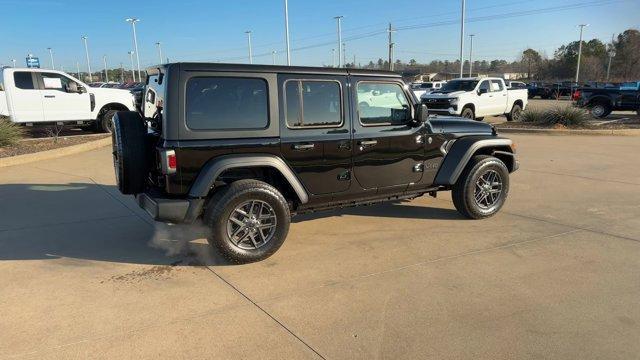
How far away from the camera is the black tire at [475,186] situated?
213 inches

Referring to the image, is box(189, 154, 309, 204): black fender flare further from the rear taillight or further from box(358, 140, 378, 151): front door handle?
box(358, 140, 378, 151): front door handle

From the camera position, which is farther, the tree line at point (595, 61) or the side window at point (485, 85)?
the tree line at point (595, 61)

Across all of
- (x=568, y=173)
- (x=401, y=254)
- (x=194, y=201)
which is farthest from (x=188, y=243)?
(x=568, y=173)

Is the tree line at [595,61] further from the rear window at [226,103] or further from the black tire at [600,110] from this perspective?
the rear window at [226,103]

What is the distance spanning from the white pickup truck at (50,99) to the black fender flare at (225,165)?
33.7 ft

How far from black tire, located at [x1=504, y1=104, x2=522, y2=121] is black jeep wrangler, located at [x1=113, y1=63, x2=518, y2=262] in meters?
14.0

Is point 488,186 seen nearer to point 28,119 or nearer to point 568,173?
point 568,173

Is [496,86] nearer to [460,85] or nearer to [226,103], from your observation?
[460,85]

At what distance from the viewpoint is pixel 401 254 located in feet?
14.8

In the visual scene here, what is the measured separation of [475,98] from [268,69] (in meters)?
13.3

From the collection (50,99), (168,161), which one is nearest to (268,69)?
(168,161)

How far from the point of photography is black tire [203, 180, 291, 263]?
412 centimetres

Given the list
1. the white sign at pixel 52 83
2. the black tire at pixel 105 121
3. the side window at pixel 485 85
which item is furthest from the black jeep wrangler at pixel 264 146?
the side window at pixel 485 85

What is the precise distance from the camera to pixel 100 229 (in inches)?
211
